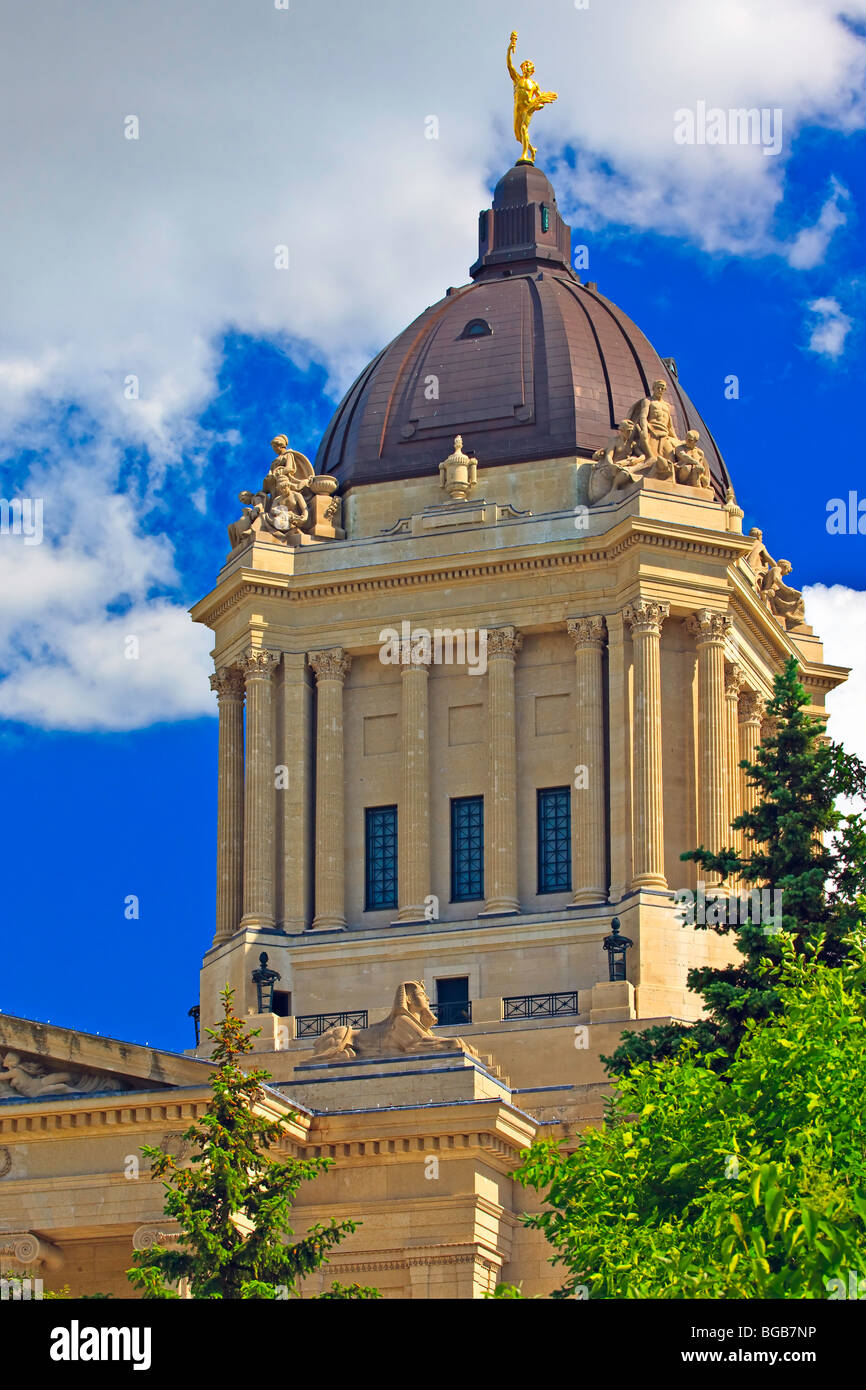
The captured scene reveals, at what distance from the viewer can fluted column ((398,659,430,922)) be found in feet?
197

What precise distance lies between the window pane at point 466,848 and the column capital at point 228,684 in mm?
5806

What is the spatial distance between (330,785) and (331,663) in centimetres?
268

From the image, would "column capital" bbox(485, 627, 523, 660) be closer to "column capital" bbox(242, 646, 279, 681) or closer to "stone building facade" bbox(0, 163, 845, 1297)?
"stone building facade" bbox(0, 163, 845, 1297)

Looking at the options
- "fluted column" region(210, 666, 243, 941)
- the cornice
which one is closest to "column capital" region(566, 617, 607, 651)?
the cornice

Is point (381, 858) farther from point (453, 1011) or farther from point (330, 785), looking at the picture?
point (453, 1011)

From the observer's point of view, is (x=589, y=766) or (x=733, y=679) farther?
(x=733, y=679)

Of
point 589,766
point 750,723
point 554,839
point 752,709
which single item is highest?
point 752,709

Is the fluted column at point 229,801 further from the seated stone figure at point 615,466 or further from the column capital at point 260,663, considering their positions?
the seated stone figure at point 615,466

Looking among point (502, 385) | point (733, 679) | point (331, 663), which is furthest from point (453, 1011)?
point (502, 385)

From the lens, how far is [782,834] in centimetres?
4738

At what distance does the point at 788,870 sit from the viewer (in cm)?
4684

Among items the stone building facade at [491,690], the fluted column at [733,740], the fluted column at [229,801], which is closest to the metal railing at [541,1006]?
the stone building facade at [491,690]
